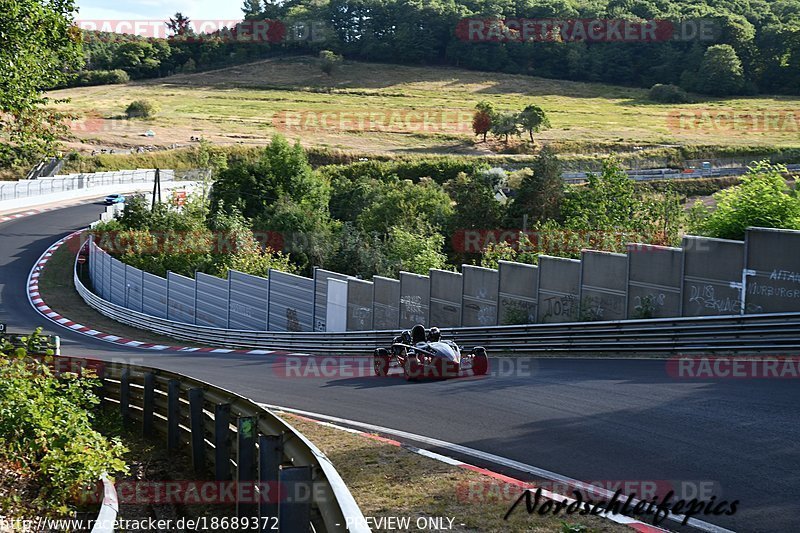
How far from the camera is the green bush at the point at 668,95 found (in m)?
122

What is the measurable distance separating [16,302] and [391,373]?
83.7 feet

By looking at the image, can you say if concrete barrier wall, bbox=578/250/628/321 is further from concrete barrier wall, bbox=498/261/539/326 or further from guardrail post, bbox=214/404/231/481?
guardrail post, bbox=214/404/231/481

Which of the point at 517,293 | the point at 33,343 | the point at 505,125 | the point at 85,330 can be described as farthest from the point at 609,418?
the point at 505,125

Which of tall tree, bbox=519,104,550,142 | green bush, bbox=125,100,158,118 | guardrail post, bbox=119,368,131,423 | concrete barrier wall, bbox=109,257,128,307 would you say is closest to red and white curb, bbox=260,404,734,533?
guardrail post, bbox=119,368,131,423

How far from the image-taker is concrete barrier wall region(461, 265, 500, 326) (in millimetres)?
22953

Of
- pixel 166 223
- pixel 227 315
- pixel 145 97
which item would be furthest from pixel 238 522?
pixel 145 97

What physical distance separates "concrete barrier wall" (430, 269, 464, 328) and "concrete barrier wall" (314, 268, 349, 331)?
178 inches

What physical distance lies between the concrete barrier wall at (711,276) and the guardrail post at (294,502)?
518 inches

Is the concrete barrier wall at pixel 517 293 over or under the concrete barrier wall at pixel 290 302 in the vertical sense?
over

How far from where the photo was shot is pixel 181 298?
115 ft

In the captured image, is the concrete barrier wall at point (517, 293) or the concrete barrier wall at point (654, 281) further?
the concrete barrier wall at point (517, 293)

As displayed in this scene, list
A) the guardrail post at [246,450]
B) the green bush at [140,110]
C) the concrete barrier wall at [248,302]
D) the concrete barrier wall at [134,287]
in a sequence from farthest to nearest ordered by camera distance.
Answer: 1. the green bush at [140,110]
2. the concrete barrier wall at [134,287]
3. the concrete barrier wall at [248,302]
4. the guardrail post at [246,450]

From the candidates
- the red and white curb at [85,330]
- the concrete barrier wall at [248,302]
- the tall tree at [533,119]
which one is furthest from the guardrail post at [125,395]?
the tall tree at [533,119]

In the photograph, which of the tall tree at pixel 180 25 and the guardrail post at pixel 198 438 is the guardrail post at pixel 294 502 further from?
the tall tree at pixel 180 25
